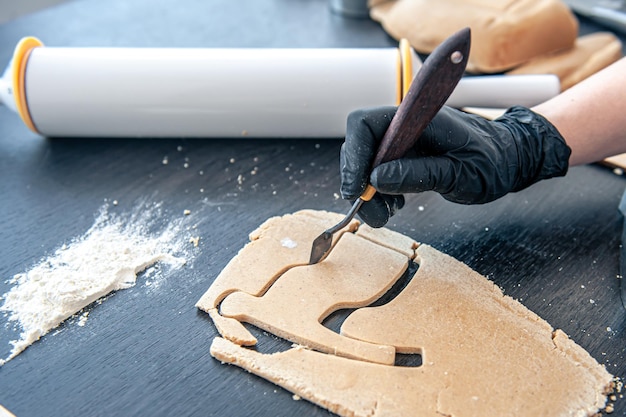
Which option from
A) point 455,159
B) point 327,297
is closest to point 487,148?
point 455,159

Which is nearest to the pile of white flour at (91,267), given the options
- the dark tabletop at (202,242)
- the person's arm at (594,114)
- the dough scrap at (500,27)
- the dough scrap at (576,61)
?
the dark tabletop at (202,242)

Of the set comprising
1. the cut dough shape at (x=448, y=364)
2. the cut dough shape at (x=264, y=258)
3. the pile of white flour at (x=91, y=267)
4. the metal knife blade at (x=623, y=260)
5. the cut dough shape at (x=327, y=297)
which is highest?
the pile of white flour at (x=91, y=267)

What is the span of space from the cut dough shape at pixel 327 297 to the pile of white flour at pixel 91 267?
288 millimetres

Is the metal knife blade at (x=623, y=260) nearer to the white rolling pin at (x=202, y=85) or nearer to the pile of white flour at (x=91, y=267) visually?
the white rolling pin at (x=202, y=85)

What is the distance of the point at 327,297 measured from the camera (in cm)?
139

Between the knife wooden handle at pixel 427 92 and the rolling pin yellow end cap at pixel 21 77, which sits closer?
Result: the knife wooden handle at pixel 427 92

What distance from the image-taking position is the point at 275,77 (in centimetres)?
184

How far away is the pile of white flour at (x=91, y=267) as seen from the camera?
1380 mm

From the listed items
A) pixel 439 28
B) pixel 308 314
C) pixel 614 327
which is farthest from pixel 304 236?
pixel 439 28

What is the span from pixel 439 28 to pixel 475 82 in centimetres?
42

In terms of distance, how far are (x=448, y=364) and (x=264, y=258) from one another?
1.73 feet

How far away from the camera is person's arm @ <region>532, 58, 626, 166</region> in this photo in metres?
1.60

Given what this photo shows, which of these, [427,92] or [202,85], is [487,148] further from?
[202,85]

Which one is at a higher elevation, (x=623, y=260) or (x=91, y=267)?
(x=91, y=267)
